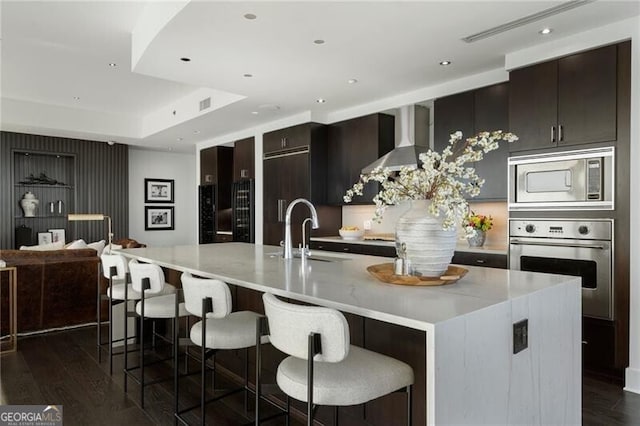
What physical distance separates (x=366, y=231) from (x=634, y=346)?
3.30 m

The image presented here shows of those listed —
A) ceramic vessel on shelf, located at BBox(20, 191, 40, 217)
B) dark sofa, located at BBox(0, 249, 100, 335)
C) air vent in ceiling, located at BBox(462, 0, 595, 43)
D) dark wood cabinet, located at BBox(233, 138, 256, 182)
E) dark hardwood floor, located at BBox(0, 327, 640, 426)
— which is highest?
air vent in ceiling, located at BBox(462, 0, 595, 43)

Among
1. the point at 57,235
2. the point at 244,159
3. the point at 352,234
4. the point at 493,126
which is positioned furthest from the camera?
the point at 57,235

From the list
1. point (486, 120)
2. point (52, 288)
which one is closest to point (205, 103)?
point (52, 288)

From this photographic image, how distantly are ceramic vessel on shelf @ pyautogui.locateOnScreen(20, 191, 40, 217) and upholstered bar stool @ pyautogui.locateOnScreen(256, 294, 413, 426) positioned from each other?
25.6ft

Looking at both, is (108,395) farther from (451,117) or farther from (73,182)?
(73,182)

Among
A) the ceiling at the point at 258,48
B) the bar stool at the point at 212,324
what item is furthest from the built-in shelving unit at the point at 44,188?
the bar stool at the point at 212,324

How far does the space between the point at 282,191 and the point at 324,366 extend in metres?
4.57

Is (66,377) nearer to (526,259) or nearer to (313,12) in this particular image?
(313,12)

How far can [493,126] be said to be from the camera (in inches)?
160

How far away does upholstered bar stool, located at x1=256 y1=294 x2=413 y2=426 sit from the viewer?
1453 millimetres

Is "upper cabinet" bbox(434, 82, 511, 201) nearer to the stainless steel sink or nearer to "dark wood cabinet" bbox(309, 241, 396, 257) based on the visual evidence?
"dark wood cabinet" bbox(309, 241, 396, 257)

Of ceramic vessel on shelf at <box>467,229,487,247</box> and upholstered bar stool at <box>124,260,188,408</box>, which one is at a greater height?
ceramic vessel on shelf at <box>467,229,487,247</box>

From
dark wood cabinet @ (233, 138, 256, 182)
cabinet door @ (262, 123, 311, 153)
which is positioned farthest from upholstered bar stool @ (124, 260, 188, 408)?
dark wood cabinet @ (233, 138, 256, 182)

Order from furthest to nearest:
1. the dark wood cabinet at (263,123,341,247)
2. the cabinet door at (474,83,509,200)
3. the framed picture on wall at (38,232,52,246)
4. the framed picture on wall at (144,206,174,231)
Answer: the framed picture on wall at (144,206,174,231)
the framed picture on wall at (38,232,52,246)
the dark wood cabinet at (263,123,341,247)
the cabinet door at (474,83,509,200)
